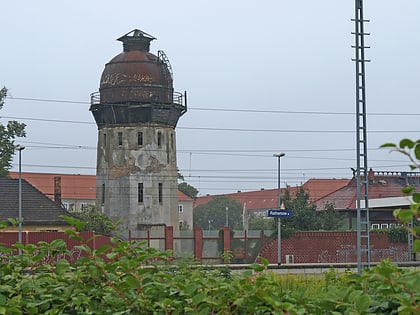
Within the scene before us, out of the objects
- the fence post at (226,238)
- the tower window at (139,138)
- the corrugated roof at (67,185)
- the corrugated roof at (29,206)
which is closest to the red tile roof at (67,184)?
the corrugated roof at (67,185)

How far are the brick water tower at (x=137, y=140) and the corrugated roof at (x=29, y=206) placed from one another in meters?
8.60

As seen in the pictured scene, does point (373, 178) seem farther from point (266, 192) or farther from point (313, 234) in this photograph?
point (266, 192)

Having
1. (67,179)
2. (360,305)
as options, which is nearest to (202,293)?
(360,305)

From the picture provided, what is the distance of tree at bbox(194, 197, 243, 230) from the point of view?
140 meters

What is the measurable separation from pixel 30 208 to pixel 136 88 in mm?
14827

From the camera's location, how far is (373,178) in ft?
247

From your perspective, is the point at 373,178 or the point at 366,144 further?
the point at 373,178

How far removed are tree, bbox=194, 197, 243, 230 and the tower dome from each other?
243 ft

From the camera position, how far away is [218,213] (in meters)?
142

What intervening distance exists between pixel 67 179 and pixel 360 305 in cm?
12150

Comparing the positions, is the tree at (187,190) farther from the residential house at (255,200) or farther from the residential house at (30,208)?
the residential house at (30,208)

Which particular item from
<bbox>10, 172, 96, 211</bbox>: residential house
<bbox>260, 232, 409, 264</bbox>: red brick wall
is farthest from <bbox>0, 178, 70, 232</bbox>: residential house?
<bbox>10, 172, 96, 211</bbox>: residential house

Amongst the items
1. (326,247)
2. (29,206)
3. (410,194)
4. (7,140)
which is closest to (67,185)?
(7,140)

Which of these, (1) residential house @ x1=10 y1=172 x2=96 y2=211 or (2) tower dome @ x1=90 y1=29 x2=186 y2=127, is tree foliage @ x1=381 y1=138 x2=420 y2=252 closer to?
(2) tower dome @ x1=90 y1=29 x2=186 y2=127
